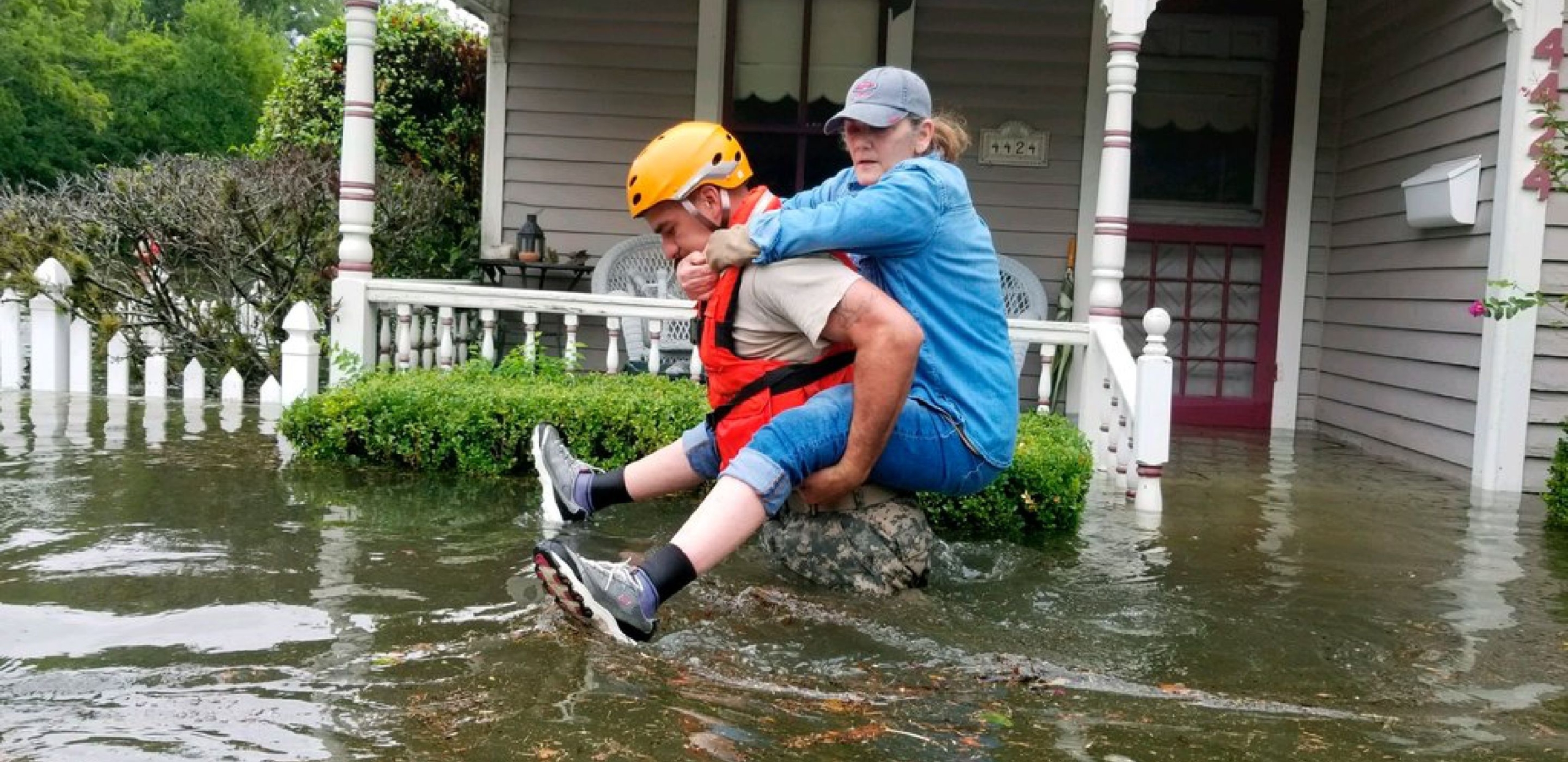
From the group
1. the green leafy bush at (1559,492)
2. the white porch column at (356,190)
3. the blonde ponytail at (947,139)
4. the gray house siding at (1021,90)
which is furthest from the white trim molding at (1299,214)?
the blonde ponytail at (947,139)

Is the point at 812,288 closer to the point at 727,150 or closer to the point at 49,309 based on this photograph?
the point at 727,150

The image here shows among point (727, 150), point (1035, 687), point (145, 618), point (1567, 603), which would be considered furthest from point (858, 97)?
point (1567, 603)

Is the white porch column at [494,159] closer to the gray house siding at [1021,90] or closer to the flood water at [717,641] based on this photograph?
the gray house siding at [1021,90]

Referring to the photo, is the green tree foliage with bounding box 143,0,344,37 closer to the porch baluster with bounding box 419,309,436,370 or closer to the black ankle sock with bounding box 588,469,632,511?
the porch baluster with bounding box 419,309,436,370

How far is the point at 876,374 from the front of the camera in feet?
11.6

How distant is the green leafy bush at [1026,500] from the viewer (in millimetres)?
5676

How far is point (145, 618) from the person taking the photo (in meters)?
3.73

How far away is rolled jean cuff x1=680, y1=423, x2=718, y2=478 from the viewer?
4254 mm

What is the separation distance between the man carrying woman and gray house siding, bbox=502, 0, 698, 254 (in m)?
5.96

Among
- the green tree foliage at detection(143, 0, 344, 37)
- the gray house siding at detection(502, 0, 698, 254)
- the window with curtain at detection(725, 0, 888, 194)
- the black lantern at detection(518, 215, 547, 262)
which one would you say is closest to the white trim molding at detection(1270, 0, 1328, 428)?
the window with curtain at detection(725, 0, 888, 194)

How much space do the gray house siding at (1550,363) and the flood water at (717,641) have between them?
1.43m

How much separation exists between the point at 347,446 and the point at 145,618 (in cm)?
272

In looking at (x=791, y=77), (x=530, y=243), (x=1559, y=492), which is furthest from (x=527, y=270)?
(x=1559, y=492)

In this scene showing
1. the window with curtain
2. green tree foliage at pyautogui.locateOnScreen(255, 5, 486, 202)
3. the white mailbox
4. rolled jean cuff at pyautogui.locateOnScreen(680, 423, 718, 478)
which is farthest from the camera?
green tree foliage at pyautogui.locateOnScreen(255, 5, 486, 202)
